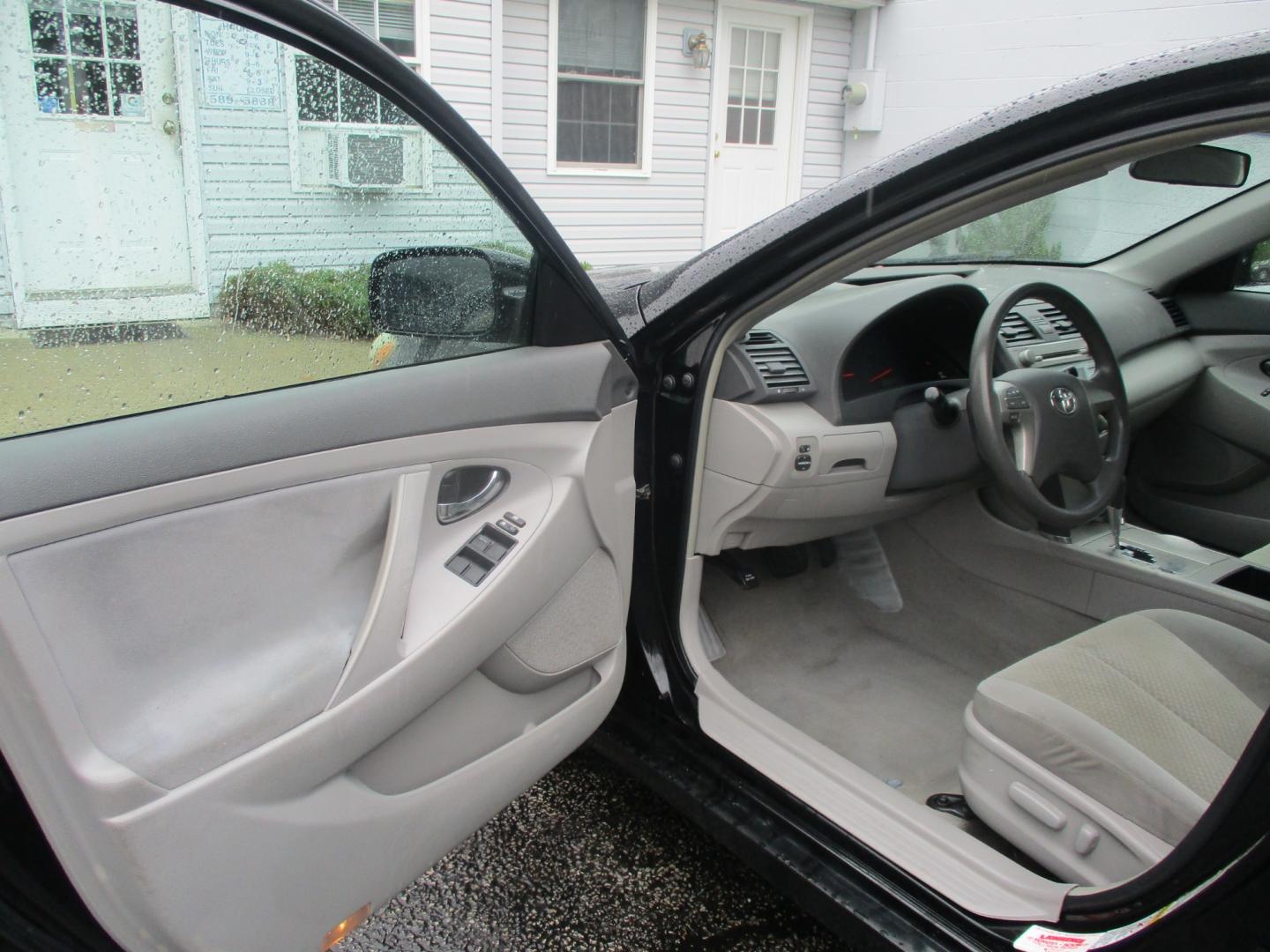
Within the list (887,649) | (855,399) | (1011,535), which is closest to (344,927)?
(855,399)

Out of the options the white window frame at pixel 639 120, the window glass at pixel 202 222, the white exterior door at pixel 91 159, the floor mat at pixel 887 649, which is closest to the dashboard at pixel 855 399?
the floor mat at pixel 887 649

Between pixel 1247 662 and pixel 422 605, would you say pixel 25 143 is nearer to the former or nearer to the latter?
pixel 422 605

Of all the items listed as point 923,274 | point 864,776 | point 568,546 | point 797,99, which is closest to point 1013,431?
point 923,274

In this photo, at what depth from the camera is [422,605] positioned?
4.85 ft

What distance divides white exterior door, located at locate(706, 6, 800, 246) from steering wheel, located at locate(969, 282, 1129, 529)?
7380 millimetres

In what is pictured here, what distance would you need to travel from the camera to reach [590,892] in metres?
2.12

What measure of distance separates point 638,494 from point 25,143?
1128mm

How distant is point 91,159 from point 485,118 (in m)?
7.67

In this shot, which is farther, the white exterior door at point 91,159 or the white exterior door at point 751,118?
the white exterior door at point 751,118

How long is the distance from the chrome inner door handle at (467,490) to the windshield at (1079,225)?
5.89ft

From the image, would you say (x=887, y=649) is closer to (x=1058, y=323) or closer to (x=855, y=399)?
(x=855, y=399)

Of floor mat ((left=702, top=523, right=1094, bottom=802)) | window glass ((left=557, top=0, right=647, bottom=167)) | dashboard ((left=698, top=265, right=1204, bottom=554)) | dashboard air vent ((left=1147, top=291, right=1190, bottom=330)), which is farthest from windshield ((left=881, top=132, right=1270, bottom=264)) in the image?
window glass ((left=557, top=0, right=647, bottom=167))

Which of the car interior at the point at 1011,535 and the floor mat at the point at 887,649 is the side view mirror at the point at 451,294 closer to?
the car interior at the point at 1011,535

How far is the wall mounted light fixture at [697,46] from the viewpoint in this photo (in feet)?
29.6
